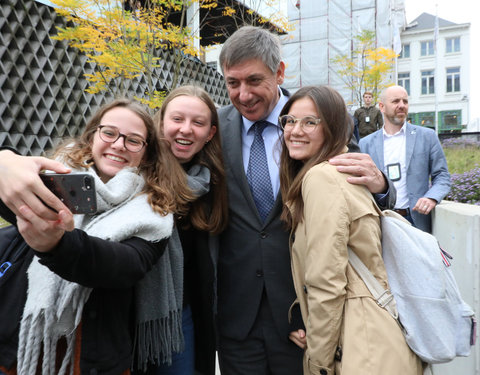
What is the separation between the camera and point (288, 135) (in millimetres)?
2002

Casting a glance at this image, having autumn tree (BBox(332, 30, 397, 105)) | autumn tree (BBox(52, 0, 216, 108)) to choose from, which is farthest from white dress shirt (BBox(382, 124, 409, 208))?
autumn tree (BBox(332, 30, 397, 105))

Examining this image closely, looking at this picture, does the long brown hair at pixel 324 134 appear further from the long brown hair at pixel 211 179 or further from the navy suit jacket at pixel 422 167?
the navy suit jacket at pixel 422 167

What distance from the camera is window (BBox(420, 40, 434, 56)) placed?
3781 centimetres

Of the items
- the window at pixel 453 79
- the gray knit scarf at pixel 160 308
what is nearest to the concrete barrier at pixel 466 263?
the gray knit scarf at pixel 160 308

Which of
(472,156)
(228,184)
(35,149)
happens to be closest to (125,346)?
(228,184)

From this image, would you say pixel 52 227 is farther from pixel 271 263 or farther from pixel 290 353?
pixel 290 353

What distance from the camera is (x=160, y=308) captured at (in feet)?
5.44

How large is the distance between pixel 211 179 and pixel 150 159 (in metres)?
0.44

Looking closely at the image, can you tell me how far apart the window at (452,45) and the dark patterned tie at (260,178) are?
142 ft

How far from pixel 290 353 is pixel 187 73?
41.0ft

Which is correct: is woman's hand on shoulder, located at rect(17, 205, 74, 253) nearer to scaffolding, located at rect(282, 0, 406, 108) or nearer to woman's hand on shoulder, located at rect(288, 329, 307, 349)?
woman's hand on shoulder, located at rect(288, 329, 307, 349)

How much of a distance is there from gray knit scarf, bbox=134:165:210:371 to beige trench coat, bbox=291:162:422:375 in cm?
61

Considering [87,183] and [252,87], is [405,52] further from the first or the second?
[87,183]

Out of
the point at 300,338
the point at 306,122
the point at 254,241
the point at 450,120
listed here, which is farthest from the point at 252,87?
the point at 450,120
